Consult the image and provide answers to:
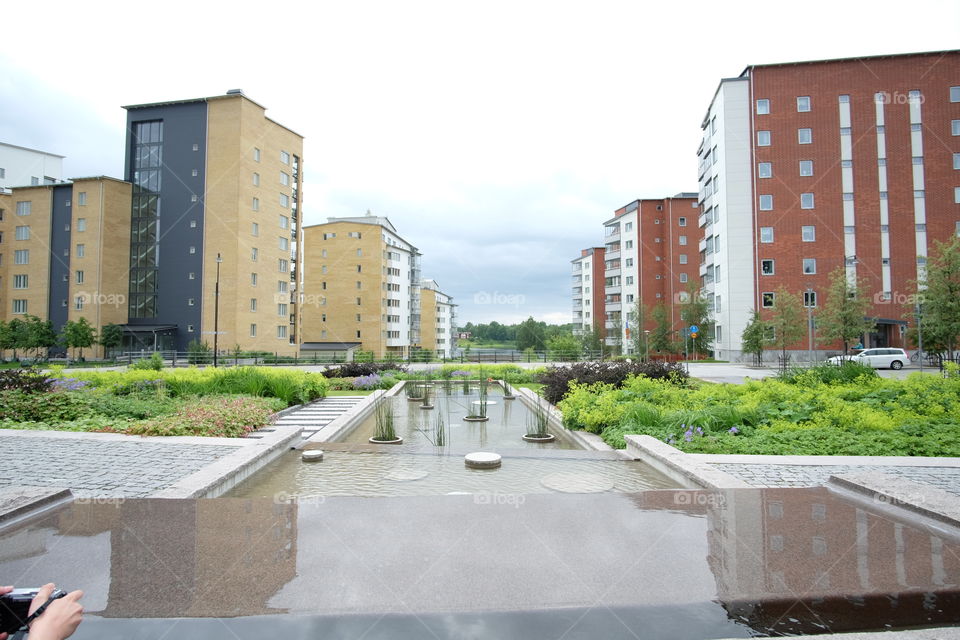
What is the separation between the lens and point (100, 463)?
6625 millimetres

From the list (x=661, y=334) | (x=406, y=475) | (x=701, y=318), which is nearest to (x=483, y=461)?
(x=406, y=475)

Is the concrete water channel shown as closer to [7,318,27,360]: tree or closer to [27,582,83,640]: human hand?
[27,582,83,640]: human hand

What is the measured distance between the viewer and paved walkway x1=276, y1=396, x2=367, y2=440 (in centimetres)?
1086

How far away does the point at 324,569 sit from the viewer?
11.5 feet

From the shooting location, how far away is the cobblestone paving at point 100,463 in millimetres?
5652

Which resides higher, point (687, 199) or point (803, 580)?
point (687, 199)

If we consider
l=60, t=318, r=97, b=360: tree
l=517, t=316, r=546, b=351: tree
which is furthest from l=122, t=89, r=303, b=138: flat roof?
l=517, t=316, r=546, b=351: tree

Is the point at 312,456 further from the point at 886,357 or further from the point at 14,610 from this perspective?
the point at 886,357

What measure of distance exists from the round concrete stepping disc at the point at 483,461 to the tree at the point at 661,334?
47394 mm

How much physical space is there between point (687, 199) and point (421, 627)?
69911 millimetres

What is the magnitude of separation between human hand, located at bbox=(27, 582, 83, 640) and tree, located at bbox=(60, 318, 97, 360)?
2049 inches

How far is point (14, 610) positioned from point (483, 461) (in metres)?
5.45

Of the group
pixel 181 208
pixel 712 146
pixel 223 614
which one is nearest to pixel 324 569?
pixel 223 614

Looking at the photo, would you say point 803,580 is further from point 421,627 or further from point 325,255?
point 325,255
